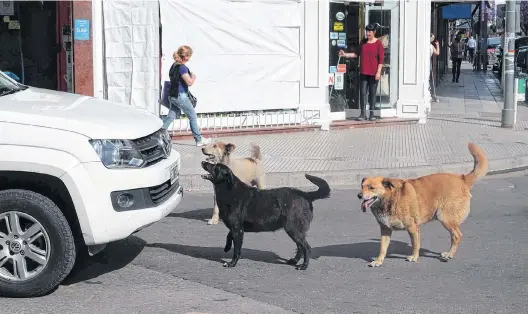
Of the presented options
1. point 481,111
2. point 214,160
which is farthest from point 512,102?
point 214,160

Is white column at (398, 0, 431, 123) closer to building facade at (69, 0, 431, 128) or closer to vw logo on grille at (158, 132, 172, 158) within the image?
building facade at (69, 0, 431, 128)

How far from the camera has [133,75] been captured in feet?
47.2

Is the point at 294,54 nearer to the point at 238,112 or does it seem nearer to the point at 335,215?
the point at 238,112

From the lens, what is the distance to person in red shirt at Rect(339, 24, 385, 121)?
1575cm

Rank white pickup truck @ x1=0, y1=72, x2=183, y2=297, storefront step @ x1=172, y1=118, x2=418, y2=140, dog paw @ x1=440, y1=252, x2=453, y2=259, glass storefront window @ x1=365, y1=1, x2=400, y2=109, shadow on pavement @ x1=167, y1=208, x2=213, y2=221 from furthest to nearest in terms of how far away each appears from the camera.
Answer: glass storefront window @ x1=365, y1=1, x2=400, y2=109 < storefront step @ x1=172, y1=118, x2=418, y2=140 < shadow on pavement @ x1=167, y1=208, x2=213, y2=221 < dog paw @ x1=440, y1=252, x2=453, y2=259 < white pickup truck @ x1=0, y1=72, x2=183, y2=297

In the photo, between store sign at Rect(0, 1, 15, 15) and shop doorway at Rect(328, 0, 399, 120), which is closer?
store sign at Rect(0, 1, 15, 15)

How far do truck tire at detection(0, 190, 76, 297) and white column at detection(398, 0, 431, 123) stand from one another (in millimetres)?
11477

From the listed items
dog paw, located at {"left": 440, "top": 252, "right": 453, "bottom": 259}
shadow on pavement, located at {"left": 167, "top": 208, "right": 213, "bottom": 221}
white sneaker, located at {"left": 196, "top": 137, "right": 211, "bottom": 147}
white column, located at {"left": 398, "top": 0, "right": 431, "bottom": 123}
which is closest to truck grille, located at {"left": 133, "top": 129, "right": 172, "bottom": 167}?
shadow on pavement, located at {"left": 167, "top": 208, "right": 213, "bottom": 221}

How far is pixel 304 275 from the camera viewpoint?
21.8 feet

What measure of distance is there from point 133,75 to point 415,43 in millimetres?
5688

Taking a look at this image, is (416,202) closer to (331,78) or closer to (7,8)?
(331,78)

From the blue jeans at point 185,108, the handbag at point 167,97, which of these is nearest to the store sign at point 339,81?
the handbag at point 167,97

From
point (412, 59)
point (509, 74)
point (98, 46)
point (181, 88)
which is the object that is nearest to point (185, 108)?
point (181, 88)

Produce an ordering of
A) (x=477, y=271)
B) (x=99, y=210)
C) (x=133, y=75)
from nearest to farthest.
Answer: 1. (x=99, y=210)
2. (x=477, y=271)
3. (x=133, y=75)
